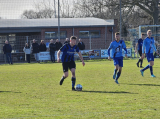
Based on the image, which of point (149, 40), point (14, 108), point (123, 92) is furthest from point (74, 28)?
point (14, 108)

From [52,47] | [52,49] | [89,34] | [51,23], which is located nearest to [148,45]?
[52,47]

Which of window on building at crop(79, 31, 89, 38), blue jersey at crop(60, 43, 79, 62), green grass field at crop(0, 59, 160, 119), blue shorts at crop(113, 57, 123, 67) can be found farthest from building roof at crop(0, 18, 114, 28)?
green grass field at crop(0, 59, 160, 119)

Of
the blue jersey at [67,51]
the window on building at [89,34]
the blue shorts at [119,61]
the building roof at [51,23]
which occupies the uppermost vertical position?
the building roof at [51,23]

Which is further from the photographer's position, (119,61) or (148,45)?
(148,45)

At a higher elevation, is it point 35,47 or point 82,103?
point 35,47

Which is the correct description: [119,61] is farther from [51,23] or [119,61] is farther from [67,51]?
[51,23]

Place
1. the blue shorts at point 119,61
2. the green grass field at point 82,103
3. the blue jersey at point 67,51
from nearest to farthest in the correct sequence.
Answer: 1. the green grass field at point 82,103
2. the blue jersey at point 67,51
3. the blue shorts at point 119,61

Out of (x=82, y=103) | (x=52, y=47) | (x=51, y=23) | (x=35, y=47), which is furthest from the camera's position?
(x=51, y=23)

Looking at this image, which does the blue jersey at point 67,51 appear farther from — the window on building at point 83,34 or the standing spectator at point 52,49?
the window on building at point 83,34

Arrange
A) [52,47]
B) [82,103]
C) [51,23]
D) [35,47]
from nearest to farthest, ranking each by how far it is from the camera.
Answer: [82,103], [52,47], [35,47], [51,23]

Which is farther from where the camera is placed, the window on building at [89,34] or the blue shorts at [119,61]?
the window on building at [89,34]

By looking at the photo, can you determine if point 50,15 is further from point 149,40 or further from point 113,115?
point 113,115

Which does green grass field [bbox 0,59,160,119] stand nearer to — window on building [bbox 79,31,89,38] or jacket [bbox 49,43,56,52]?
jacket [bbox 49,43,56,52]

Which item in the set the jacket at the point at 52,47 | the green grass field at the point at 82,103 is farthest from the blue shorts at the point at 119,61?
the jacket at the point at 52,47
